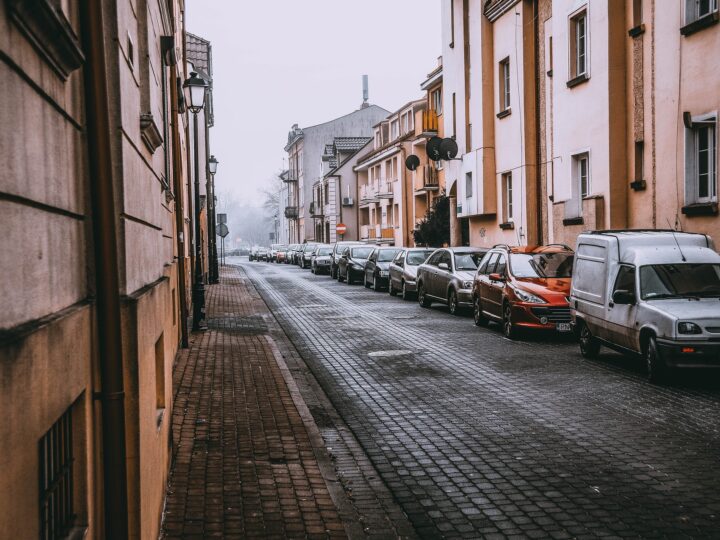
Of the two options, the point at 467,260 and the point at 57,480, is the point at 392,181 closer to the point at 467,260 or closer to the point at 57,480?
the point at 467,260

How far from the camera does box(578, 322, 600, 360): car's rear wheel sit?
43.4ft

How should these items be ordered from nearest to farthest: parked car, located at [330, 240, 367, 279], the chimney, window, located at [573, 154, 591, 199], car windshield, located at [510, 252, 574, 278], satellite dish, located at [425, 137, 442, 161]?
car windshield, located at [510, 252, 574, 278] < window, located at [573, 154, 591, 199] < satellite dish, located at [425, 137, 442, 161] < parked car, located at [330, 240, 367, 279] < the chimney

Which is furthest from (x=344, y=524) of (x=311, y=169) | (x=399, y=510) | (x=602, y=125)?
(x=311, y=169)

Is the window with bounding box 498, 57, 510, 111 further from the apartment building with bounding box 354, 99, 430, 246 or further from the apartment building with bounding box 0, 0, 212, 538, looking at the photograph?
the apartment building with bounding box 0, 0, 212, 538

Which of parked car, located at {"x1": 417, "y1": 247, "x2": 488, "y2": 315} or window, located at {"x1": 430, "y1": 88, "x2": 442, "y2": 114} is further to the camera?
window, located at {"x1": 430, "y1": 88, "x2": 442, "y2": 114}

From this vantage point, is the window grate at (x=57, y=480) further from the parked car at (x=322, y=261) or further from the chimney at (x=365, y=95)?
Answer: the chimney at (x=365, y=95)

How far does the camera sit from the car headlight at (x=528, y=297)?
15.7 metres

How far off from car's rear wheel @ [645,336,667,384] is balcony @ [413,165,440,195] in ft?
113

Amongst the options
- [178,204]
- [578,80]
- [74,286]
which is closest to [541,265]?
[578,80]

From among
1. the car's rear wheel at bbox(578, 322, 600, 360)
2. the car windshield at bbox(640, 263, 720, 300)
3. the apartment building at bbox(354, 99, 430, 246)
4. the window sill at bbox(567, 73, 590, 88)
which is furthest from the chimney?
the car windshield at bbox(640, 263, 720, 300)

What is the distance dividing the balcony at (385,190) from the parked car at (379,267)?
22.0 m

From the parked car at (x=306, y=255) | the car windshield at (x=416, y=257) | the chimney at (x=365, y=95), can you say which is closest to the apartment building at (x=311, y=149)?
the chimney at (x=365, y=95)

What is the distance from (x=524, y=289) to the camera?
633 inches

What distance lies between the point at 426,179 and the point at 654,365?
119ft
